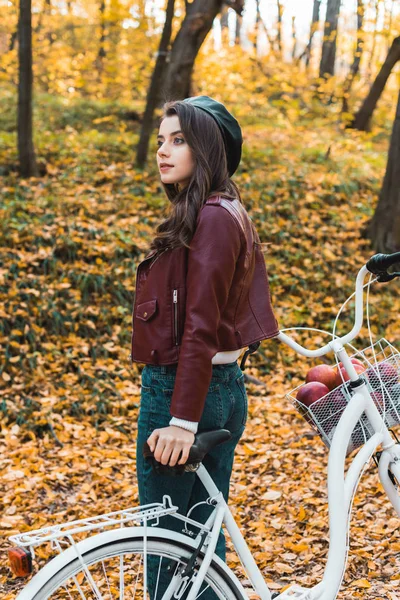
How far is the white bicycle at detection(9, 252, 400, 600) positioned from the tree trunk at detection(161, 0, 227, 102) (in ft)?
26.0

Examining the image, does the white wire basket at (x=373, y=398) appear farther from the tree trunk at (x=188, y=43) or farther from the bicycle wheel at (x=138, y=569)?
the tree trunk at (x=188, y=43)

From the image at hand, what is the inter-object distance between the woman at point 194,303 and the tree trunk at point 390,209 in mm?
6513

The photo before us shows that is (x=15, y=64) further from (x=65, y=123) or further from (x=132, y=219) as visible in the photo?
(x=132, y=219)

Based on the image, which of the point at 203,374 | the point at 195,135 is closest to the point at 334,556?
the point at 203,374

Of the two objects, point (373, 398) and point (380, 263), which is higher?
point (380, 263)

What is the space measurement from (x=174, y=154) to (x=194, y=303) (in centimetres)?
49

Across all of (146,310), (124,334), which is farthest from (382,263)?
(124,334)

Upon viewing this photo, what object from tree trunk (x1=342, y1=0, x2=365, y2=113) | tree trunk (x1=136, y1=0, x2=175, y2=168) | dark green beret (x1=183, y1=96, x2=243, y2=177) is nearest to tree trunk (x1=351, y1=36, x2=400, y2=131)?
tree trunk (x1=342, y1=0, x2=365, y2=113)

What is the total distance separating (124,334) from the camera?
6.37 m

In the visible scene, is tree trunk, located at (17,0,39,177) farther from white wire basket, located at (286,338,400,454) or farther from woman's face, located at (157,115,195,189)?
white wire basket, located at (286,338,400,454)

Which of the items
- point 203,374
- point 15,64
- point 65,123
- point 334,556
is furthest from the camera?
point 15,64

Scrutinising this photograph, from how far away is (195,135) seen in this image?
1.95 meters

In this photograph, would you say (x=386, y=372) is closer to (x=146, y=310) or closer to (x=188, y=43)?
(x=146, y=310)

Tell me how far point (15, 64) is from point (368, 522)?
514 inches
